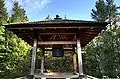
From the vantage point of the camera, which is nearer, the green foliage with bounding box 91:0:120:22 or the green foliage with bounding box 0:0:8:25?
the green foliage with bounding box 0:0:8:25

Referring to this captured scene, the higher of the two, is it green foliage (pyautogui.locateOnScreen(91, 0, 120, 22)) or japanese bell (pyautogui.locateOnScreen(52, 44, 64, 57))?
green foliage (pyautogui.locateOnScreen(91, 0, 120, 22))

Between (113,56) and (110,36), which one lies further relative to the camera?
(110,36)

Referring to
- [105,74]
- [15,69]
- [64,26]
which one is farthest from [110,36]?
[64,26]

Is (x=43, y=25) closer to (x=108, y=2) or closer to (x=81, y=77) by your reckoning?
(x=81, y=77)

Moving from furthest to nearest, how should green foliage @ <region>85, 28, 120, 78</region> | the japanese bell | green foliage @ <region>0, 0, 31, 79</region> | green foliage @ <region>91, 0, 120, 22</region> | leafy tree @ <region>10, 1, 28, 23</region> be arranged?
green foliage @ <region>91, 0, 120, 22</region>
leafy tree @ <region>10, 1, 28, 23</region>
green foliage @ <region>0, 0, 31, 79</region>
green foliage @ <region>85, 28, 120, 78</region>
the japanese bell

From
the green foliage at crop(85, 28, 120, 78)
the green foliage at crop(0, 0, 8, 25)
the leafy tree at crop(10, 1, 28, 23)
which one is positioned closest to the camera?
the green foliage at crop(85, 28, 120, 78)

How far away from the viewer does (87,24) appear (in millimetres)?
9180

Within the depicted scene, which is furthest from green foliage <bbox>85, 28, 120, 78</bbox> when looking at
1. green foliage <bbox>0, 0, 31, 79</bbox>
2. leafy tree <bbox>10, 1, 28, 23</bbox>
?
leafy tree <bbox>10, 1, 28, 23</bbox>

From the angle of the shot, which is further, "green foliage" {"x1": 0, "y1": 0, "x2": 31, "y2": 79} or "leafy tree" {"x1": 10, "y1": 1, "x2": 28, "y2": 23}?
"leafy tree" {"x1": 10, "y1": 1, "x2": 28, "y2": 23}

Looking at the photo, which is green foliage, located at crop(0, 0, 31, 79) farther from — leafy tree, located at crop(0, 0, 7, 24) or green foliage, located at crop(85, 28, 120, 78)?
green foliage, located at crop(85, 28, 120, 78)

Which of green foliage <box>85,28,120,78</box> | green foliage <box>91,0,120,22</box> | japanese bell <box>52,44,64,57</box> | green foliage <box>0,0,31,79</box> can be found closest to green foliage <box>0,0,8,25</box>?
green foliage <box>0,0,31,79</box>

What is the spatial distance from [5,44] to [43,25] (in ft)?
59.1

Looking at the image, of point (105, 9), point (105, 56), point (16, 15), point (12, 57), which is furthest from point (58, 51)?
point (105, 9)

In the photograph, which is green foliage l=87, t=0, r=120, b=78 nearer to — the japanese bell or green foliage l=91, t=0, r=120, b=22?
green foliage l=91, t=0, r=120, b=22
